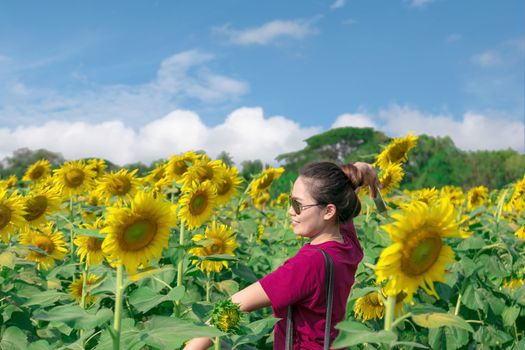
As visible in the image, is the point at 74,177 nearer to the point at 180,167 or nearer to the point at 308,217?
the point at 180,167

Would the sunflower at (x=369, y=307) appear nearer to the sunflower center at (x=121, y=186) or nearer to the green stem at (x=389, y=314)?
the green stem at (x=389, y=314)

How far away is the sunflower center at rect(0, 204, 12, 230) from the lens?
12.6ft

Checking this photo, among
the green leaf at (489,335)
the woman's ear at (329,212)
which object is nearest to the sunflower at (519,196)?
the green leaf at (489,335)

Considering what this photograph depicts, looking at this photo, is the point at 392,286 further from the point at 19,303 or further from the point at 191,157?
the point at 191,157

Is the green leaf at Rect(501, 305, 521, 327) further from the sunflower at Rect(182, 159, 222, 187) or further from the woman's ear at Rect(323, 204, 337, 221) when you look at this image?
the sunflower at Rect(182, 159, 222, 187)

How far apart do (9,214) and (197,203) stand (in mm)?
1211

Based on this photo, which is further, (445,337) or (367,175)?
(445,337)

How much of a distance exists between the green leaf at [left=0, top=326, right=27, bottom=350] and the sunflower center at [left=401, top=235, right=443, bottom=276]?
6.64 ft

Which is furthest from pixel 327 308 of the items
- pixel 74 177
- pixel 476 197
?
pixel 476 197

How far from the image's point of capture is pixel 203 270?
3.97 metres

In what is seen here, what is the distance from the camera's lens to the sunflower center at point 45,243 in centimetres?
469

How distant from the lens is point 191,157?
4.54 metres

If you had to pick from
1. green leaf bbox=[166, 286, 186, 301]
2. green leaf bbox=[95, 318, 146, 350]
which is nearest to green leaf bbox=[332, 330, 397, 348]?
green leaf bbox=[95, 318, 146, 350]

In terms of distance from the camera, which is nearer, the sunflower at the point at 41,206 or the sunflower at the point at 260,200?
the sunflower at the point at 41,206
